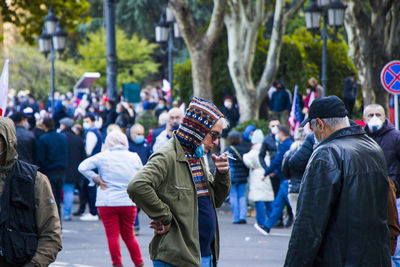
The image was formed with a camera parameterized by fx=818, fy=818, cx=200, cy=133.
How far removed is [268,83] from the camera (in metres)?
22.0

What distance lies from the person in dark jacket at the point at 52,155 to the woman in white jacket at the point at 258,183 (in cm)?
319

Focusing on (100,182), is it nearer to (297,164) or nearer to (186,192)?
(297,164)

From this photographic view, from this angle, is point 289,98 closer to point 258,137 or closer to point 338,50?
point 338,50

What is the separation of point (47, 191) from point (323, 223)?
1647mm

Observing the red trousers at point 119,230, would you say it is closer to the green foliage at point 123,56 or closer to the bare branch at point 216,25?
the bare branch at point 216,25

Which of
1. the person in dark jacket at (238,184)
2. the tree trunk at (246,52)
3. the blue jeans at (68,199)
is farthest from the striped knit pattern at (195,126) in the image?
the tree trunk at (246,52)

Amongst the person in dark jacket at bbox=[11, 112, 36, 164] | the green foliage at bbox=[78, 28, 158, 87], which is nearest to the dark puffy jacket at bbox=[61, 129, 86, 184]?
the person in dark jacket at bbox=[11, 112, 36, 164]

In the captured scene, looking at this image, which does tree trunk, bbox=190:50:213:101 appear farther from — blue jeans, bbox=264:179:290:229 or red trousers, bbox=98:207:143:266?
red trousers, bbox=98:207:143:266

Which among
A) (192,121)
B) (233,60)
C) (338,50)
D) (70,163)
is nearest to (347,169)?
(192,121)

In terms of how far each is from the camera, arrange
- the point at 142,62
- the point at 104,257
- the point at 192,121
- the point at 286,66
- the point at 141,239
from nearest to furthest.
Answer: the point at 192,121 → the point at 104,257 → the point at 141,239 → the point at 286,66 → the point at 142,62

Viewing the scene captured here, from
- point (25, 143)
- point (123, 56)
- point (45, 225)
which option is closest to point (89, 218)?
point (25, 143)

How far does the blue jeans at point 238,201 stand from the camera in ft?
47.7

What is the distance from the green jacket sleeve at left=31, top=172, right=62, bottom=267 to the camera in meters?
4.77

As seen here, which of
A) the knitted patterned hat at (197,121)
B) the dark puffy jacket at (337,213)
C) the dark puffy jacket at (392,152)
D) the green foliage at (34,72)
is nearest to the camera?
the dark puffy jacket at (337,213)
